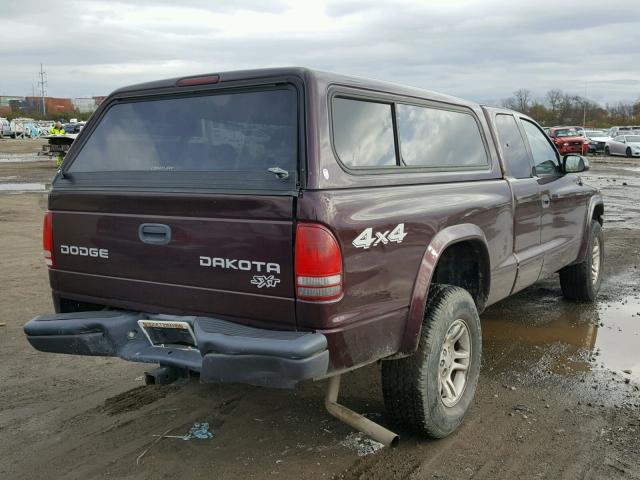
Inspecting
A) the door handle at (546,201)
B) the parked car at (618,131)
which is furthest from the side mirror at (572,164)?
the parked car at (618,131)

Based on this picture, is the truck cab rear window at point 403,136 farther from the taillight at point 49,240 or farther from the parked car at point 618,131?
the parked car at point 618,131

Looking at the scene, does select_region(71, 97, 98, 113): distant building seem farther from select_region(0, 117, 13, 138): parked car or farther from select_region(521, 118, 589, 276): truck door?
select_region(521, 118, 589, 276): truck door

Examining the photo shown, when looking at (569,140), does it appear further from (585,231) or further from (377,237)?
(377,237)

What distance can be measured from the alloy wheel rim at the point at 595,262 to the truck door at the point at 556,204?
62cm

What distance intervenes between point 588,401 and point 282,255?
2.50 metres

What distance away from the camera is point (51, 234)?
12.2ft

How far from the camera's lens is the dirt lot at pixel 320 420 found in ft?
10.7

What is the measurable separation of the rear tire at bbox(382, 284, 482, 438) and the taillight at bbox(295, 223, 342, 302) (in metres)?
0.80

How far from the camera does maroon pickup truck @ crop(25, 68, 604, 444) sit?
2.86 m

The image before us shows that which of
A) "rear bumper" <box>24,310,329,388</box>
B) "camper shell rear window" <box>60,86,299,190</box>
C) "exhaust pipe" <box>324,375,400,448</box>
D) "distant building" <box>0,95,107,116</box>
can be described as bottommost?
"exhaust pipe" <box>324,375,400,448</box>

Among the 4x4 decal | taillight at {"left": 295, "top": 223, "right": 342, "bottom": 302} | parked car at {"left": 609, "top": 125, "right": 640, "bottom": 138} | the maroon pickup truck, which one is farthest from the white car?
taillight at {"left": 295, "top": 223, "right": 342, "bottom": 302}

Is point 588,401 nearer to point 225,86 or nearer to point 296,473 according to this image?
point 296,473

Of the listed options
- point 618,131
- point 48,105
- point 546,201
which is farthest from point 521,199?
point 48,105

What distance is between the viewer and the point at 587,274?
6289mm
